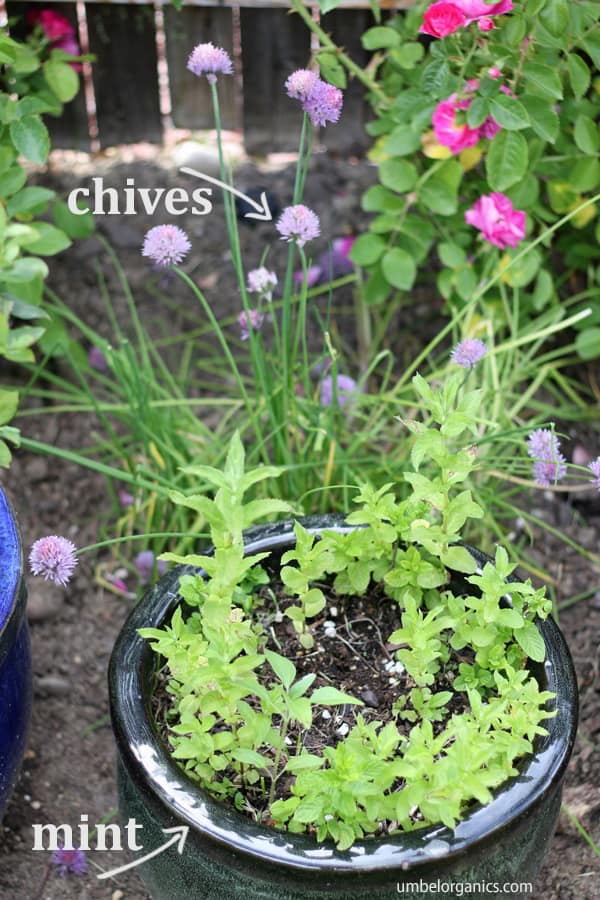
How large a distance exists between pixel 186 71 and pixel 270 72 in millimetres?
214

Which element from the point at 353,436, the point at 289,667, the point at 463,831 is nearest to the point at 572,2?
the point at 353,436

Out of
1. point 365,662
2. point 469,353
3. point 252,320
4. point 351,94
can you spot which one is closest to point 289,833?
point 365,662

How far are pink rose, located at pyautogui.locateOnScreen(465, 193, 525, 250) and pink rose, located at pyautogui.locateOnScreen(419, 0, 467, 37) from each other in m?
0.37

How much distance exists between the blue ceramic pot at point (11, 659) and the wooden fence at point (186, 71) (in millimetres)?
1493

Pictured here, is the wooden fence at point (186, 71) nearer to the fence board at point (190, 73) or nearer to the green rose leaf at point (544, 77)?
the fence board at point (190, 73)

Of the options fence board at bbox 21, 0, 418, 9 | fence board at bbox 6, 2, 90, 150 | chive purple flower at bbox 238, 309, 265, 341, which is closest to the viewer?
chive purple flower at bbox 238, 309, 265, 341

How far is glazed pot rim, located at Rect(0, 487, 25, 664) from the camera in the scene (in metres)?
1.33

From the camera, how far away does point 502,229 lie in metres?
1.93

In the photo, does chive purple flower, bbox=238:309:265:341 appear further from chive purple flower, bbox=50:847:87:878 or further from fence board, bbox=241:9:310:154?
fence board, bbox=241:9:310:154

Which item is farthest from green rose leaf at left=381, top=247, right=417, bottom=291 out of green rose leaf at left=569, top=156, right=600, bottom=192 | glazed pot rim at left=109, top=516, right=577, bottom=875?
glazed pot rim at left=109, top=516, right=577, bottom=875

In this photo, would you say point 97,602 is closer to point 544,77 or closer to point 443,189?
point 443,189

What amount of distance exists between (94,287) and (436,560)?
140 centimetres

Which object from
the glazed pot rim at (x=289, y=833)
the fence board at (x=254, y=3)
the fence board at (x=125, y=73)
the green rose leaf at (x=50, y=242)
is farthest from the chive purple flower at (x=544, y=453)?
the fence board at (x=125, y=73)

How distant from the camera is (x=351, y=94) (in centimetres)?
263
